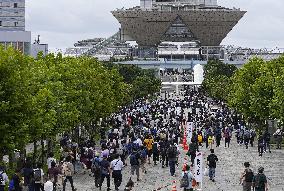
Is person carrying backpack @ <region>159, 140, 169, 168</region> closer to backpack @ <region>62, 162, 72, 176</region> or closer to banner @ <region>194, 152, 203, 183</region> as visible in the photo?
banner @ <region>194, 152, 203, 183</region>

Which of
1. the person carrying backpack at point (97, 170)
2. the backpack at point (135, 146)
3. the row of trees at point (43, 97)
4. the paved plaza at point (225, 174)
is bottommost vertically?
the paved plaza at point (225, 174)

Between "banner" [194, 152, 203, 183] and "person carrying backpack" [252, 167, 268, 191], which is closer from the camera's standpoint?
"person carrying backpack" [252, 167, 268, 191]

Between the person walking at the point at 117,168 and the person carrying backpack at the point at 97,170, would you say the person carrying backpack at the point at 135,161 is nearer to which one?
the person carrying backpack at the point at 97,170

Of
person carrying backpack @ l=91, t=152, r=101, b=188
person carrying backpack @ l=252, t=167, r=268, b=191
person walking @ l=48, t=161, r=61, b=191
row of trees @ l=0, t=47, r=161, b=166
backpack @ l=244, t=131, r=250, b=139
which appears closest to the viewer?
person carrying backpack @ l=252, t=167, r=268, b=191

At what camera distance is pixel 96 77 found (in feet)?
137

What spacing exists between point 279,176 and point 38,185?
12.7 m

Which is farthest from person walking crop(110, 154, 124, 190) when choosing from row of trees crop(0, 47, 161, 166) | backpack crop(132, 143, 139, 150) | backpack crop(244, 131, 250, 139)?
backpack crop(244, 131, 250, 139)

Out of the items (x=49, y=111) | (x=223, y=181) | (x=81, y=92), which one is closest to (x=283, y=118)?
(x=223, y=181)

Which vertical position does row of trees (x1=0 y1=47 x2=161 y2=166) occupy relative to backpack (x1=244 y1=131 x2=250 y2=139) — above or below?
above

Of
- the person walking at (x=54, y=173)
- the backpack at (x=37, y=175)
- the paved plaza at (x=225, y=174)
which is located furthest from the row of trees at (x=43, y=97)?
the paved plaza at (x=225, y=174)

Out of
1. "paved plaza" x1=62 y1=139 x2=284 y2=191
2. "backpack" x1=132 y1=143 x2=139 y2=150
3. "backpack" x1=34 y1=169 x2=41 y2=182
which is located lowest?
"paved plaza" x1=62 y1=139 x2=284 y2=191

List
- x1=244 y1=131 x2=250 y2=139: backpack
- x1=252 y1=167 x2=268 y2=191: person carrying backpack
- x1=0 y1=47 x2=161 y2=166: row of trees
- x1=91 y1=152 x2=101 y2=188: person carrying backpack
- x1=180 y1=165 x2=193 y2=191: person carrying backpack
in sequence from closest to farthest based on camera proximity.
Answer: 1. x1=252 y1=167 x2=268 y2=191: person carrying backpack
2. x1=0 y1=47 x2=161 y2=166: row of trees
3. x1=180 y1=165 x2=193 y2=191: person carrying backpack
4. x1=91 y1=152 x2=101 y2=188: person carrying backpack
5. x1=244 y1=131 x2=250 y2=139: backpack

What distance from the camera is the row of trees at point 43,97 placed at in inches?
856

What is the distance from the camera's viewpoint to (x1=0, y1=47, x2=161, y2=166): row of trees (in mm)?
21734
